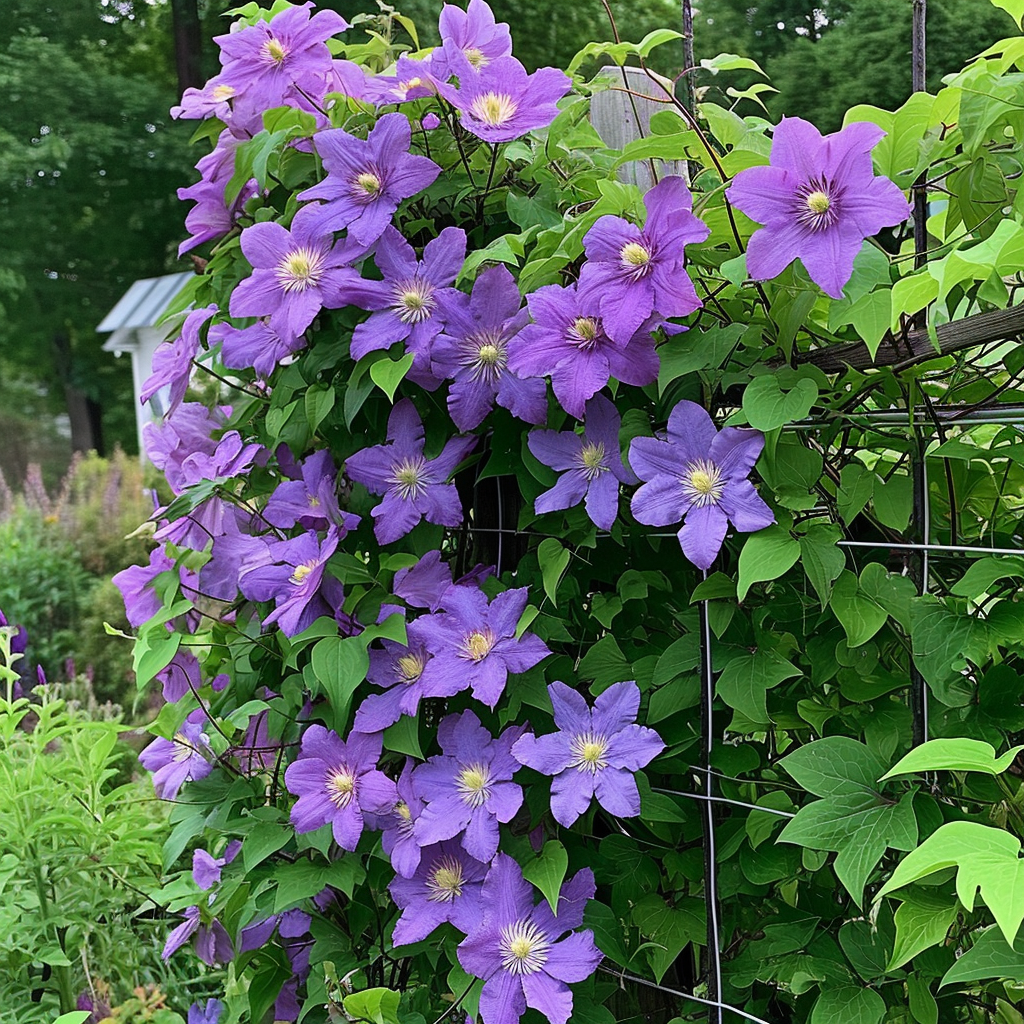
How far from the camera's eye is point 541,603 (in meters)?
0.92

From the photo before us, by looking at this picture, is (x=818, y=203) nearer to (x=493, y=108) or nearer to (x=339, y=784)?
(x=493, y=108)

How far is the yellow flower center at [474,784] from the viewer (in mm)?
905

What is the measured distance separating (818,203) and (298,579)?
21.5 inches

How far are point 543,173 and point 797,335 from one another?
0.90 feet

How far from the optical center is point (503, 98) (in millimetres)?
892

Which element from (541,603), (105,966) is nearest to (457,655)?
(541,603)

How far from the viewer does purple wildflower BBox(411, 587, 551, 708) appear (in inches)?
34.4

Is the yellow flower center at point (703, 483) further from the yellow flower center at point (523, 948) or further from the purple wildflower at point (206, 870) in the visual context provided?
the purple wildflower at point (206, 870)

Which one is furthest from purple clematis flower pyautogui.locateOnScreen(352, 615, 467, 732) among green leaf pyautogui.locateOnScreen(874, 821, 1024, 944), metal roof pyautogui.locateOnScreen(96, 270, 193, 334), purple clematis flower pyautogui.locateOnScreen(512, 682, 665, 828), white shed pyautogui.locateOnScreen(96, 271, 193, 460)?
metal roof pyautogui.locateOnScreen(96, 270, 193, 334)

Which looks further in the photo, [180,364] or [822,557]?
[180,364]

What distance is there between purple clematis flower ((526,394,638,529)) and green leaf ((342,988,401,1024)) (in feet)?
1.35

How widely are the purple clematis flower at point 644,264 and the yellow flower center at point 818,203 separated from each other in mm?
76

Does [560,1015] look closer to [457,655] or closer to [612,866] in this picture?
[612,866]

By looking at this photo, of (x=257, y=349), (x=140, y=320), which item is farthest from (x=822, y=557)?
(x=140, y=320)
